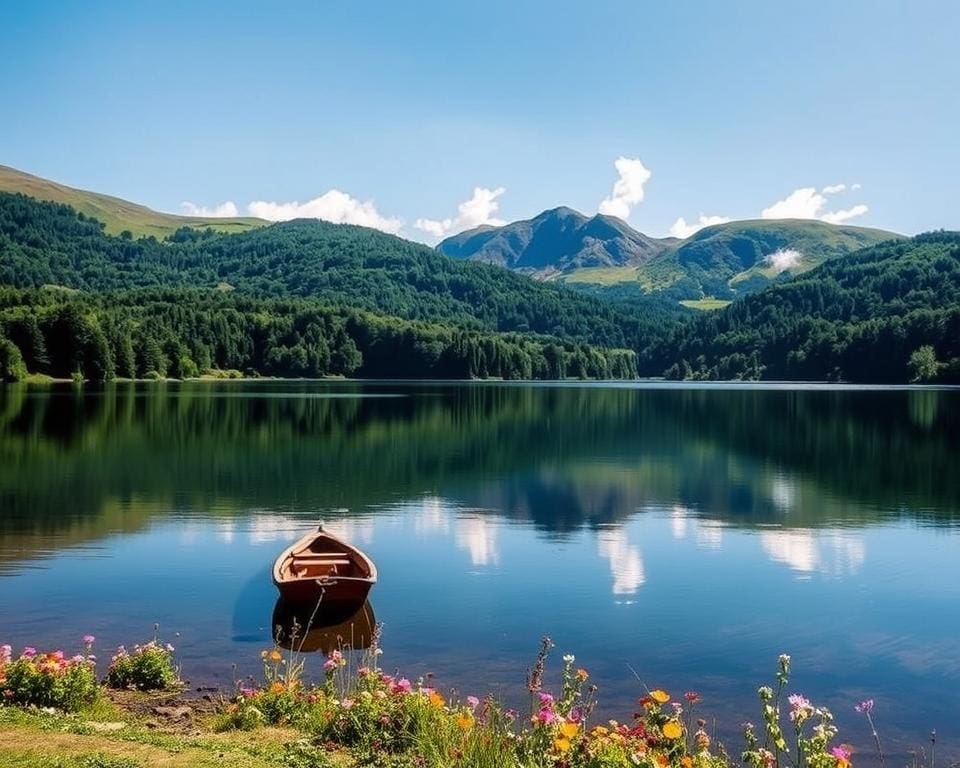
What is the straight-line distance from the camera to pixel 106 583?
89.8ft

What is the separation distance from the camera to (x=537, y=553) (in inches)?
→ 1303

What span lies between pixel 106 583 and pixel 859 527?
30.6 m

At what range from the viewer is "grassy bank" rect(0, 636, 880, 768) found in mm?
11250

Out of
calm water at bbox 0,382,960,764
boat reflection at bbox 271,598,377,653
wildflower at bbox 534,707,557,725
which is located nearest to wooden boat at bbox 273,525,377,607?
boat reflection at bbox 271,598,377,653

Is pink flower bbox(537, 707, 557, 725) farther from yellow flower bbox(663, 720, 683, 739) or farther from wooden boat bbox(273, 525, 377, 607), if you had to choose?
wooden boat bbox(273, 525, 377, 607)

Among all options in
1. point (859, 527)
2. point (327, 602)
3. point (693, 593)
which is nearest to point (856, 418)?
point (859, 527)

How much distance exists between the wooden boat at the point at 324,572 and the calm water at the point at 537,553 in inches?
43.9

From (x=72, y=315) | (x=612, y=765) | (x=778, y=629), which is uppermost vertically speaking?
(x=72, y=315)

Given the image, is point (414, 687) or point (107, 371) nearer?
point (414, 687)

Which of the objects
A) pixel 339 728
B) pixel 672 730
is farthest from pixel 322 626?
pixel 672 730

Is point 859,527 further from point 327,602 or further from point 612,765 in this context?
point 612,765

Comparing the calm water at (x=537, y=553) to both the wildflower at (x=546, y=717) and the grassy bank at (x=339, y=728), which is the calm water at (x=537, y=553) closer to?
the grassy bank at (x=339, y=728)

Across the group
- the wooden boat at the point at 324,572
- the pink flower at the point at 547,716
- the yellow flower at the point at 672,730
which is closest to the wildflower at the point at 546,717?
the pink flower at the point at 547,716

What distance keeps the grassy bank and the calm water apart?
315 cm
